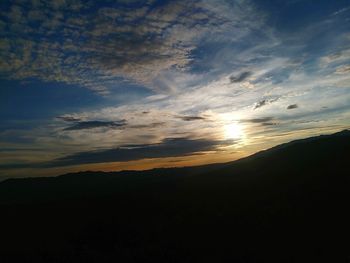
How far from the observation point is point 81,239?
96.7ft

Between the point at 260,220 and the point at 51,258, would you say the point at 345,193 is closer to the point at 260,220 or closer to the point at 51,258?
the point at 260,220

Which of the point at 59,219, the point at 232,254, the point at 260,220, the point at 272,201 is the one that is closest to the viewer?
the point at 232,254

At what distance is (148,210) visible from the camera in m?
42.0

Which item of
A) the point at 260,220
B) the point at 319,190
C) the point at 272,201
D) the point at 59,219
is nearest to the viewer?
the point at 260,220

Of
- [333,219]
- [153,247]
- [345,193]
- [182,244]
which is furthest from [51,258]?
[345,193]

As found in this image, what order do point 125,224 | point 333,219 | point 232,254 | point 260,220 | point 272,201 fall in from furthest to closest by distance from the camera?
point 272,201 < point 125,224 < point 260,220 < point 333,219 < point 232,254

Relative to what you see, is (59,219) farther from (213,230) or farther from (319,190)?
(319,190)

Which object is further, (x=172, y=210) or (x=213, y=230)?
(x=172, y=210)

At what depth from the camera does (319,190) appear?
133 feet

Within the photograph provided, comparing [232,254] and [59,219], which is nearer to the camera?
[232,254]

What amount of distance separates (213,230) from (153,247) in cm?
693

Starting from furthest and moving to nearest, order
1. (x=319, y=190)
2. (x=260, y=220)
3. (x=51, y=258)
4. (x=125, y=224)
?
(x=319, y=190) < (x=125, y=224) < (x=260, y=220) < (x=51, y=258)

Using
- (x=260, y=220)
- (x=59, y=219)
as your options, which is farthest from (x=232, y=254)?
(x=59, y=219)

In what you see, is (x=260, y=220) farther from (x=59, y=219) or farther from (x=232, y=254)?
(x=59, y=219)
